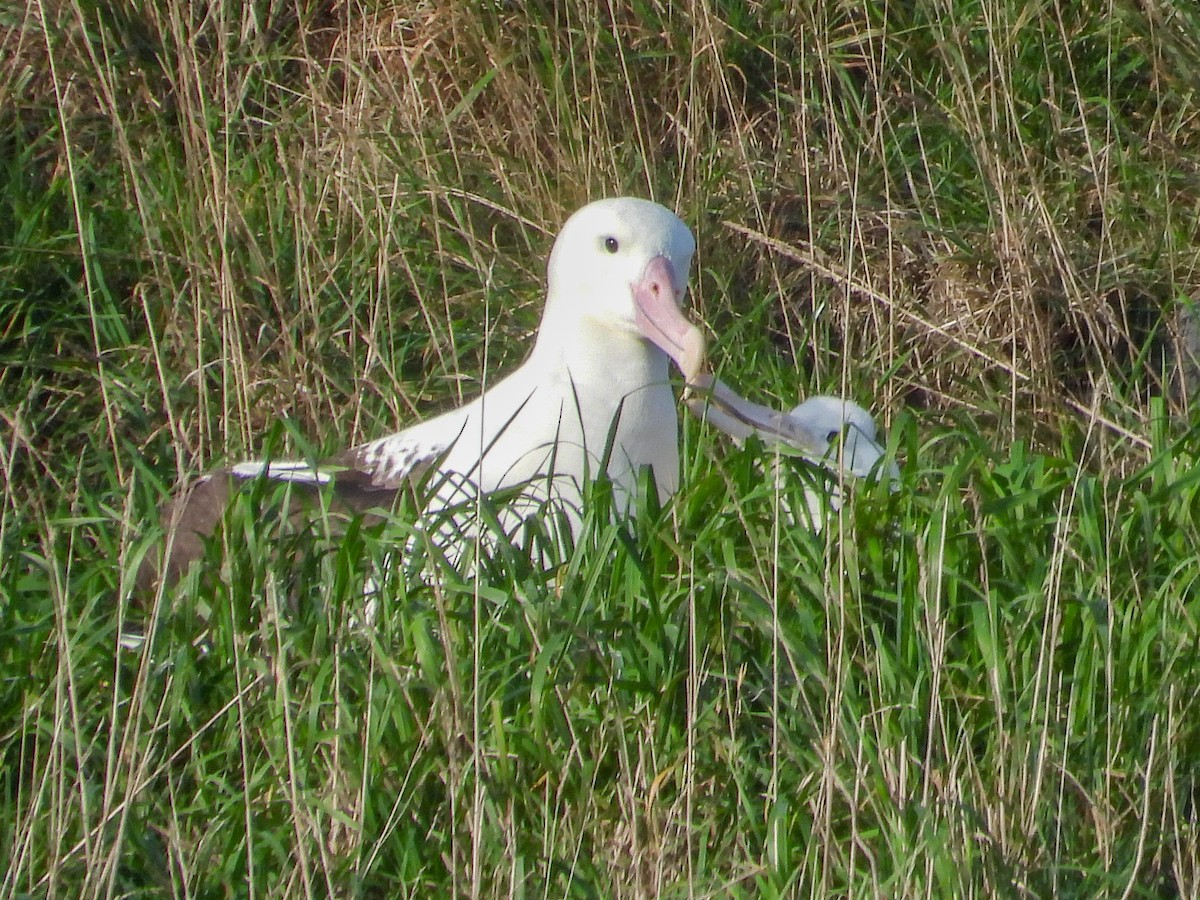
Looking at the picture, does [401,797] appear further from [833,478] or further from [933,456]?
[933,456]

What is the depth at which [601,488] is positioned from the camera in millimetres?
3484

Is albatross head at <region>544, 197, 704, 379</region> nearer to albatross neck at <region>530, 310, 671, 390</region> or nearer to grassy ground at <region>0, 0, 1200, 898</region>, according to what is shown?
albatross neck at <region>530, 310, 671, 390</region>

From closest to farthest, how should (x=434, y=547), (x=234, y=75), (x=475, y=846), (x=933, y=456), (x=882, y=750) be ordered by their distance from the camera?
(x=475, y=846) → (x=882, y=750) → (x=434, y=547) → (x=933, y=456) → (x=234, y=75)

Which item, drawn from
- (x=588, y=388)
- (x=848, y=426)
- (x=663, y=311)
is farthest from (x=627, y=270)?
(x=848, y=426)

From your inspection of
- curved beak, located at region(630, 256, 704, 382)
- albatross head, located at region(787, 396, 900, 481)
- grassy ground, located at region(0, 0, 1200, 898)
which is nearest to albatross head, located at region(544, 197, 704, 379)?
curved beak, located at region(630, 256, 704, 382)

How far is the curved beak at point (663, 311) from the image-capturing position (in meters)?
3.79

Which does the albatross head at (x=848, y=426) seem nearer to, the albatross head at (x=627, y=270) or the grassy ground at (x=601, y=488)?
the grassy ground at (x=601, y=488)

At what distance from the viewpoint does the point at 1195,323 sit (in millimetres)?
4680

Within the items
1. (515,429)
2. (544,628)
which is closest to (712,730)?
(544,628)

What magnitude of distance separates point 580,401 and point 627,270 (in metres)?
0.27

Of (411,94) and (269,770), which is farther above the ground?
(411,94)

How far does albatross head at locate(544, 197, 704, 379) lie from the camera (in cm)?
389

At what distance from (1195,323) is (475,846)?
2.76 meters

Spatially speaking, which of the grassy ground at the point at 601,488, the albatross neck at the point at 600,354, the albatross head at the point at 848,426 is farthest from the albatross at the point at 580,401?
the albatross head at the point at 848,426
